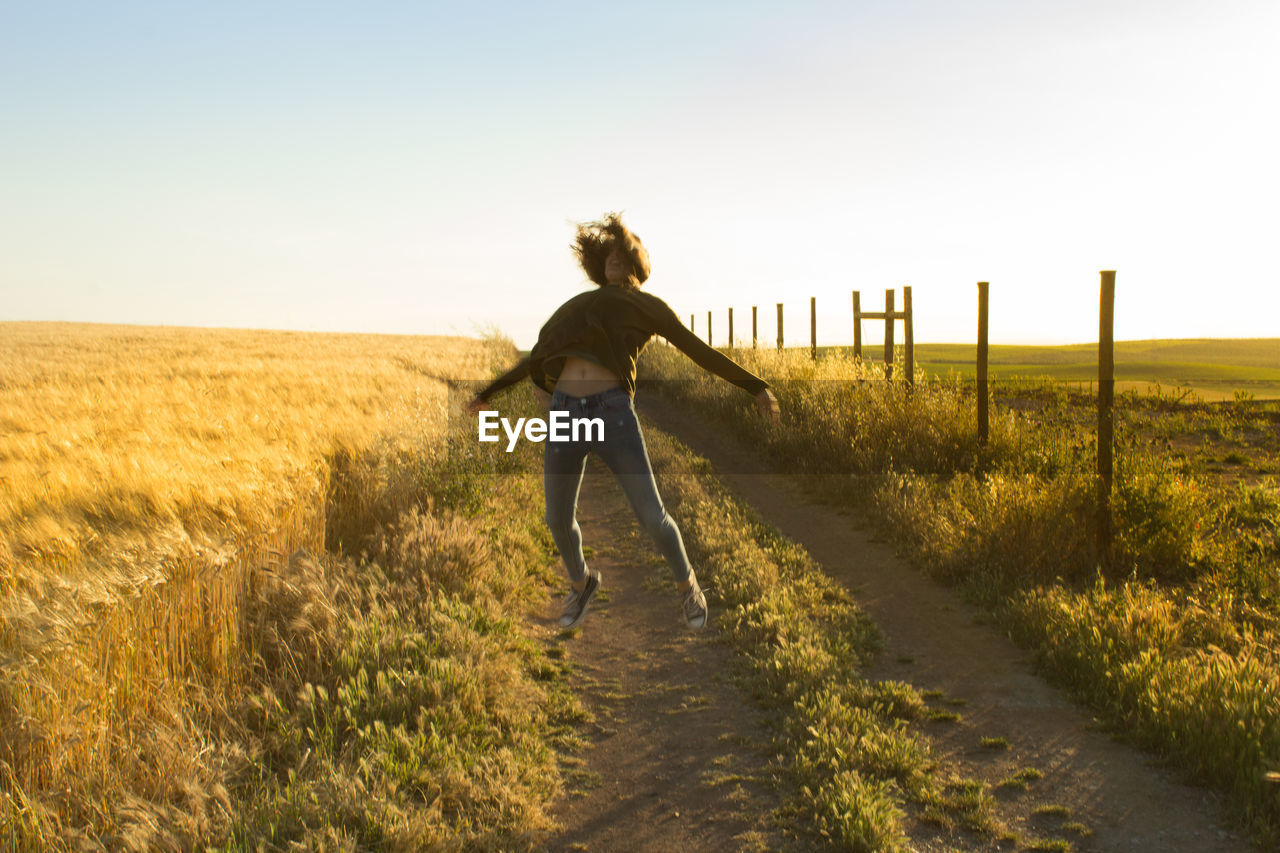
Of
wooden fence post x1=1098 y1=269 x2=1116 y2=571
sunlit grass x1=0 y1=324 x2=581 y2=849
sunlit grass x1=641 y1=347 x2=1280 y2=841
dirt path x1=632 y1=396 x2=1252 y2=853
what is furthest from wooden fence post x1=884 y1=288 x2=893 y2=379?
sunlit grass x1=0 y1=324 x2=581 y2=849

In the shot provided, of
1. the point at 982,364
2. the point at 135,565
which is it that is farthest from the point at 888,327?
the point at 135,565

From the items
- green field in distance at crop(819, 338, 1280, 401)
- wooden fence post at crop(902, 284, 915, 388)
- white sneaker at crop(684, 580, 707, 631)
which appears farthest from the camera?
green field in distance at crop(819, 338, 1280, 401)

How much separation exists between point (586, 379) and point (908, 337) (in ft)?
32.1

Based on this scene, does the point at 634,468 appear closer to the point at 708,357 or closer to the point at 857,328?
the point at 708,357

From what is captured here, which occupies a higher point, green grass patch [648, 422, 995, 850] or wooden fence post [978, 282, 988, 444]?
wooden fence post [978, 282, 988, 444]

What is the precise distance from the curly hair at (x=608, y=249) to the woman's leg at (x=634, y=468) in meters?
0.78

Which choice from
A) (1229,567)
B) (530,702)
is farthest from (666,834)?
(1229,567)

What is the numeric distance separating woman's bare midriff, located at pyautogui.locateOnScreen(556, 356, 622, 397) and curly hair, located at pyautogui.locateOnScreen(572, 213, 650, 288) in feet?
1.85

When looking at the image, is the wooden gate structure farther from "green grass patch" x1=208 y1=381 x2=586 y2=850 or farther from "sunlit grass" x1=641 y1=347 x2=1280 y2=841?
"green grass patch" x1=208 y1=381 x2=586 y2=850

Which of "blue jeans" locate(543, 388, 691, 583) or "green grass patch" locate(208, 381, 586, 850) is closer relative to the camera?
"green grass patch" locate(208, 381, 586, 850)

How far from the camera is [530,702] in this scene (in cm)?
420

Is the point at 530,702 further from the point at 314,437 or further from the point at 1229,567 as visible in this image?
the point at 1229,567

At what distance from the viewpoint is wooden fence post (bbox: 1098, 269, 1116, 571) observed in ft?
20.5

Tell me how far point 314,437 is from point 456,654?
4.29 metres
